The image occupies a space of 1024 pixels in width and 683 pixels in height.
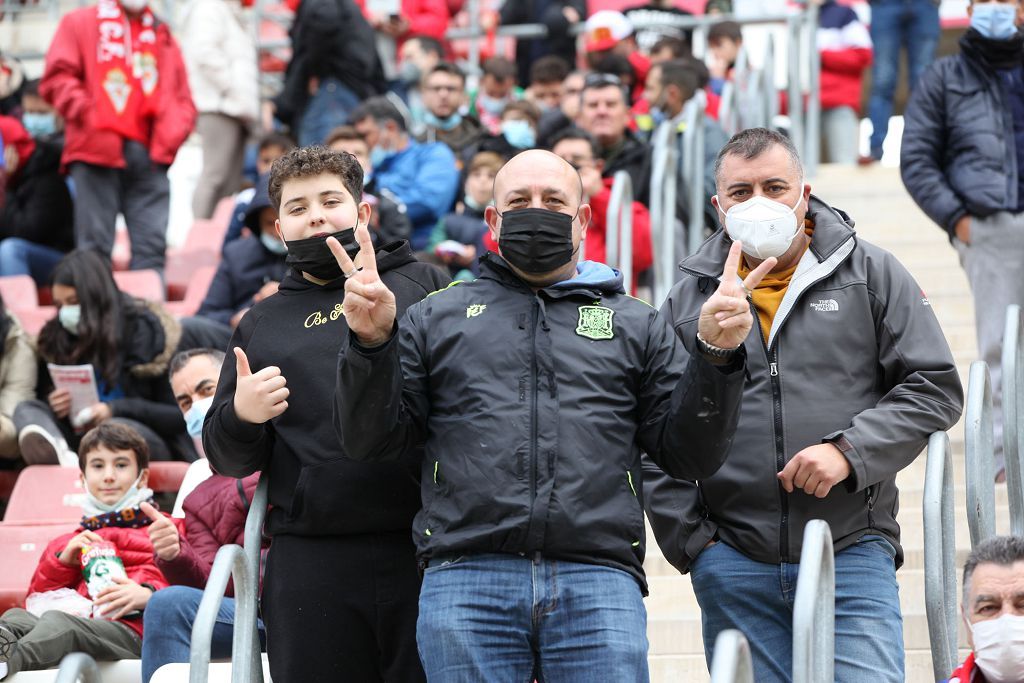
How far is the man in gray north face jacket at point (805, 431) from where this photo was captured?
4.43m

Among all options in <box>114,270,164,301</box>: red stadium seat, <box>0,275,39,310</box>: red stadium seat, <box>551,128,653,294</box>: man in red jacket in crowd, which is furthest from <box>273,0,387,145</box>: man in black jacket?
<box>551,128,653,294</box>: man in red jacket in crowd

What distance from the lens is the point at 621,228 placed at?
7.95m

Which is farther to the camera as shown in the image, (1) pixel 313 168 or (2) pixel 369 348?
(1) pixel 313 168

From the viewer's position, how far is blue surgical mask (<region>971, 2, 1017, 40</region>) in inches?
278

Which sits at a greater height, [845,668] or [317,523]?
[317,523]

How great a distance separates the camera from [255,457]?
4574mm

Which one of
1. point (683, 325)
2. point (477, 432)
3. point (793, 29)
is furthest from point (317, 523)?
point (793, 29)

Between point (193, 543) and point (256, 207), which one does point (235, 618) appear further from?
point (256, 207)

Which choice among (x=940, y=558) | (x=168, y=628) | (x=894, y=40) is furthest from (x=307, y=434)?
(x=894, y=40)

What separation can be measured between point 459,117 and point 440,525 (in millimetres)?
7226

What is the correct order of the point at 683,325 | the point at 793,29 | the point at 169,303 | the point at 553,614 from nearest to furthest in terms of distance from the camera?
the point at 553,614, the point at 683,325, the point at 169,303, the point at 793,29

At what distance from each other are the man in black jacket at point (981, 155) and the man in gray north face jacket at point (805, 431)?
2414 mm

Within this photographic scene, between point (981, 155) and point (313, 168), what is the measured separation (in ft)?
11.0

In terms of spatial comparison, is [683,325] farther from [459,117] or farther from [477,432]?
[459,117]
